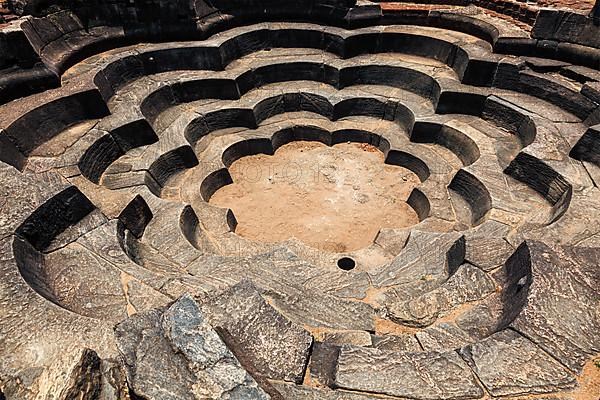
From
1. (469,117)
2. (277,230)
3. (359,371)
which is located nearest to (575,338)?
(359,371)

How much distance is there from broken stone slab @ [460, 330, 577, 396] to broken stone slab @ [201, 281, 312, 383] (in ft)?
4.20

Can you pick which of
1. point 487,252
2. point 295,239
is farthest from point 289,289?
point 487,252

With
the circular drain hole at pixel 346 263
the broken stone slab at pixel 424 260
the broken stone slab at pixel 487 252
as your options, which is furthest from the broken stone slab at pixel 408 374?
the circular drain hole at pixel 346 263

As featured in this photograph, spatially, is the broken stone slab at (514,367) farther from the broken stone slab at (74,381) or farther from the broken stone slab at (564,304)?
the broken stone slab at (74,381)

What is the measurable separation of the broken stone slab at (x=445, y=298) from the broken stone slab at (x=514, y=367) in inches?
41.5

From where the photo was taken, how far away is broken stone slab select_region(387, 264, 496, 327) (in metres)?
4.03

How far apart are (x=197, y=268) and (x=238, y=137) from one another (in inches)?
154

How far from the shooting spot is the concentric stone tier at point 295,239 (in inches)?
107

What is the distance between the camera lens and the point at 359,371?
2828 millimetres

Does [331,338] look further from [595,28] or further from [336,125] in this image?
[595,28]

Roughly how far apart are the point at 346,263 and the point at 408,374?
2.90 m

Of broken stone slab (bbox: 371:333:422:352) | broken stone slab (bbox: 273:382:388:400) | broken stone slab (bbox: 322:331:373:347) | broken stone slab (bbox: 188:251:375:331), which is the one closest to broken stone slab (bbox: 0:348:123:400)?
broken stone slab (bbox: 273:382:388:400)

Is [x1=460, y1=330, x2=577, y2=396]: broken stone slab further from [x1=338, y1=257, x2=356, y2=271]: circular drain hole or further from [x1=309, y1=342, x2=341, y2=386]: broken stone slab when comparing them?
[x1=338, y1=257, x2=356, y2=271]: circular drain hole

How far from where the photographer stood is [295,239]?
595 centimetres
